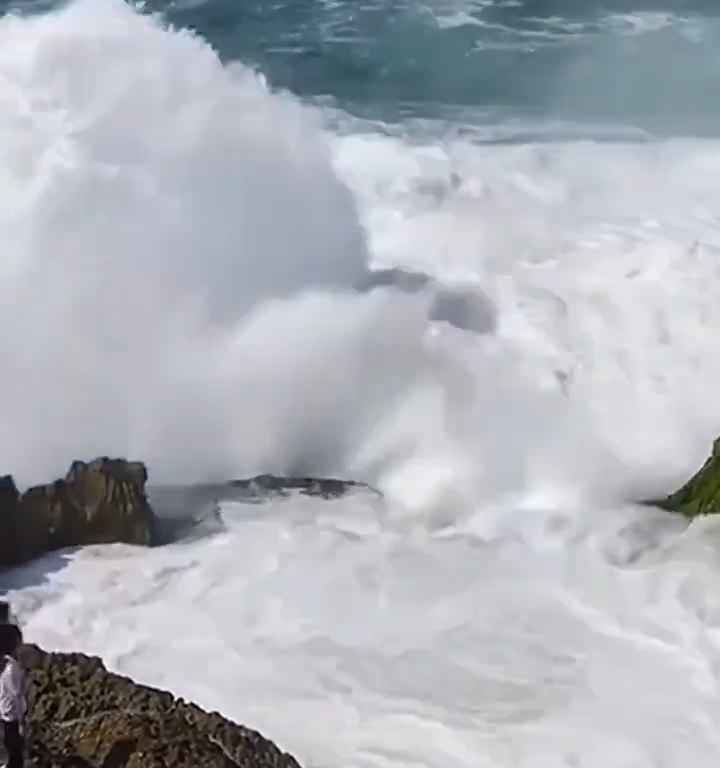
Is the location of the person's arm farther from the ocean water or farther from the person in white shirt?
the ocean water

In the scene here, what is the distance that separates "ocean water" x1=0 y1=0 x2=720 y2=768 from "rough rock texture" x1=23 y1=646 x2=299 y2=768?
86cm

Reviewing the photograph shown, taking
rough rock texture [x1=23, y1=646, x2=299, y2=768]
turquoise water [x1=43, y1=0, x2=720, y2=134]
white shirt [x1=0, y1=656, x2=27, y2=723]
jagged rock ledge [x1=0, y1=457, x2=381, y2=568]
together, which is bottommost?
rough rock texture [x1=23, y1=646, x2=299, y2=768]

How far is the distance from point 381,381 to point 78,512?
3.93m

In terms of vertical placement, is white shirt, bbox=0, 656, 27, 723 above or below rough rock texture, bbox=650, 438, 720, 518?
below

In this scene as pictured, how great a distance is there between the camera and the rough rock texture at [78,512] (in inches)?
506

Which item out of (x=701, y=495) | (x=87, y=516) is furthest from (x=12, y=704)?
(x=701, y=495)

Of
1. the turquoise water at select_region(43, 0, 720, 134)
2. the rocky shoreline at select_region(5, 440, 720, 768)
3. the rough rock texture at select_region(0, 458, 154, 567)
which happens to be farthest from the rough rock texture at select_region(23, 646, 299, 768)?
the turquoise water at select_region(43, 0, 720, 134)

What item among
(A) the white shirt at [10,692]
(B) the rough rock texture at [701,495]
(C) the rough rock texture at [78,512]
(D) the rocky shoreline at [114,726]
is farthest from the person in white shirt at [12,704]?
(B) the rough rock texture at [701,495]

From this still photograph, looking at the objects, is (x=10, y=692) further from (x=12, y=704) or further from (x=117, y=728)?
(x=117, y=728)

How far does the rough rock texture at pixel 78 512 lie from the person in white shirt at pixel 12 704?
4.33 metres

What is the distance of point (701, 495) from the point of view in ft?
44.1

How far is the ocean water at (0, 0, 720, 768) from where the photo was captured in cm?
1128

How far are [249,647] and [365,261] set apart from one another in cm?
783

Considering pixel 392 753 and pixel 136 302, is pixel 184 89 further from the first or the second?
pixel 392 753
